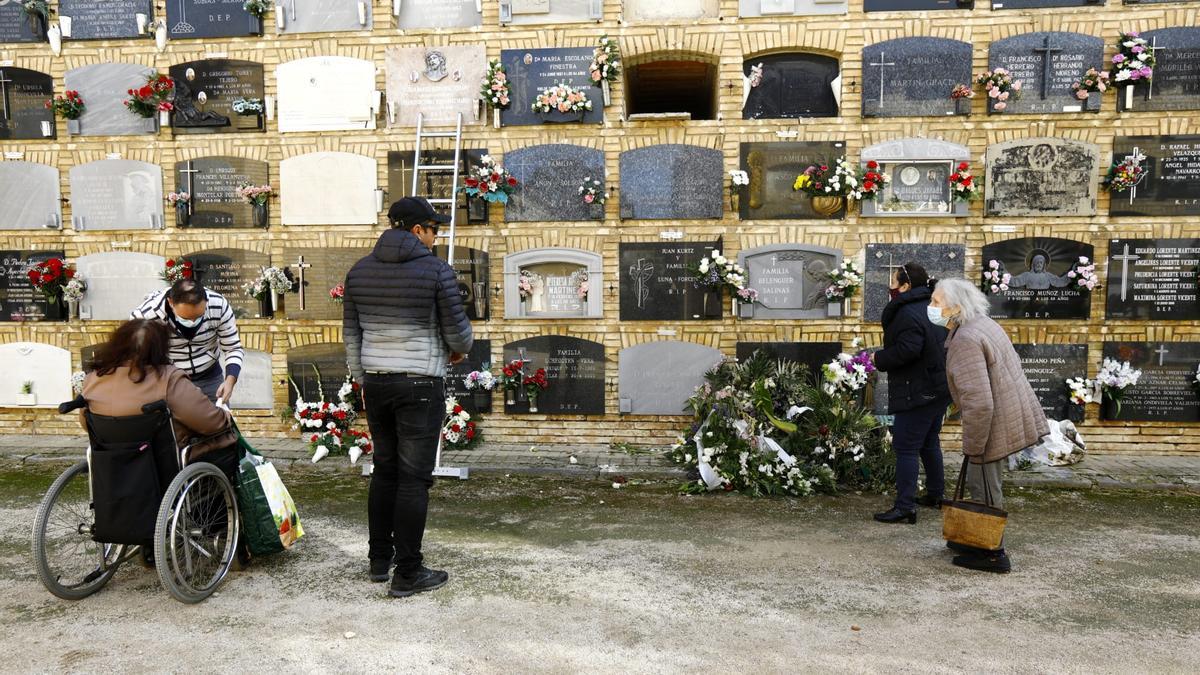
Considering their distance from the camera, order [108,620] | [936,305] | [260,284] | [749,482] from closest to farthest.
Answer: [108,620] < [936,305] < [749,482] < [260,284]

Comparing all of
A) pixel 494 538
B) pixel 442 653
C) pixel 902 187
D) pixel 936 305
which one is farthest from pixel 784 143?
pixel 442 653

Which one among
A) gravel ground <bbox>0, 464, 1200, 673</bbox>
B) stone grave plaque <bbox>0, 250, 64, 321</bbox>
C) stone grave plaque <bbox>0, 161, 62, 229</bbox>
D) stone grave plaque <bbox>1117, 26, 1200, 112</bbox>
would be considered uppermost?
stone grave plaque <bbox>1117, 26, 1200, 112</bbox>

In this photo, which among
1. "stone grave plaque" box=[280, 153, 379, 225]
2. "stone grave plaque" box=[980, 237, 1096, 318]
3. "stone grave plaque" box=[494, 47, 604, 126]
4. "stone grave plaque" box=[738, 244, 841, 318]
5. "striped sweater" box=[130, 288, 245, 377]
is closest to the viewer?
"striped sweater" box=[130, 288, 245, 377]

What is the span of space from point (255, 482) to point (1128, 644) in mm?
4243

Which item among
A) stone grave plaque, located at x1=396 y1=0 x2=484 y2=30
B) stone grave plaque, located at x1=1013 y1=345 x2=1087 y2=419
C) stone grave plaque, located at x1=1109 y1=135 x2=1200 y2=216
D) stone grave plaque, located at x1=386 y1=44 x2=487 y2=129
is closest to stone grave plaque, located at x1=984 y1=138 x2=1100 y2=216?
stone grave plaque, located at x1=1109 y1=135 x2=1200 y2=216

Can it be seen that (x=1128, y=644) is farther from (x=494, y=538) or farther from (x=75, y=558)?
(x=75, y=558)

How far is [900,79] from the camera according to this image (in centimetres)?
717

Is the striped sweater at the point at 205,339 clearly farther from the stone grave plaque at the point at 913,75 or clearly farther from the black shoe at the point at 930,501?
the stone grave plaque at the point at 913,75

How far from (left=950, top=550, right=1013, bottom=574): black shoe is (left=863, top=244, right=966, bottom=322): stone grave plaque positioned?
3412 millimetres

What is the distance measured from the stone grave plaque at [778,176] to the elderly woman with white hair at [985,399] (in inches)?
125

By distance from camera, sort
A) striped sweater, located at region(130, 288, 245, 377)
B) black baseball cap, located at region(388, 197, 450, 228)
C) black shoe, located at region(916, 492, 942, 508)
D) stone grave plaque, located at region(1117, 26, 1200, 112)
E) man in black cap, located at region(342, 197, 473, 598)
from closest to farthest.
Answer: man in black cap, located at region(342, 197, 473, 598)
black baseball cap, located at region(388, 197, 450, 228)
striped sweater, located at region(130, 288, 245, 377)
black shoe, located at region(916, 492, 942, 508)
stone grave plaque, located at region(1117, 26, 1200, 112)

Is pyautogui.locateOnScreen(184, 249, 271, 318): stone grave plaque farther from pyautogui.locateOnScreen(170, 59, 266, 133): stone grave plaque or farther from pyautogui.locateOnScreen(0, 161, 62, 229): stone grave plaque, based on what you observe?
pyautogui.locateOnScreen(0, 161, 62, 229): stone grave plaque

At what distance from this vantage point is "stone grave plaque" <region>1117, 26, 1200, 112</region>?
22.5ft

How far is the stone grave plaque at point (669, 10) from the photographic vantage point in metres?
7.32
